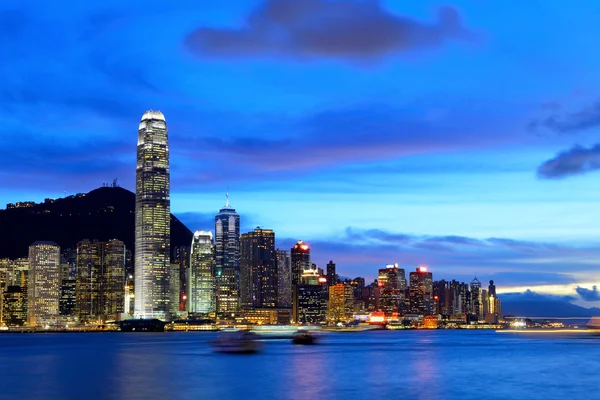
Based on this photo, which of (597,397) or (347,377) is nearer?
(597,397)

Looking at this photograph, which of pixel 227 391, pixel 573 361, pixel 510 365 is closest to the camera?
pixel 227 391

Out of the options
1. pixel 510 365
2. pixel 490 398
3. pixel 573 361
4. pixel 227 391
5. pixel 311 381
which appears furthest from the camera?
pixel 573 361

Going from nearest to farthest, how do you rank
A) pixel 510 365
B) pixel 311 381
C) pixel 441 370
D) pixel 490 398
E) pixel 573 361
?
pixel 490 398
pixel 311 381
pixel 441 370
pixel 510 365
pixel 573 361

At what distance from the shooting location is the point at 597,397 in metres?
93.4

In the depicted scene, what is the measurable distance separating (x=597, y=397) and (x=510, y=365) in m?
48.9

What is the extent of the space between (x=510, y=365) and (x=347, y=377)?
37.2 m

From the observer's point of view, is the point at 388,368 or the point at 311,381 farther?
the point at 388,368

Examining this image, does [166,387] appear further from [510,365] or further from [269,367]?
[510,365]

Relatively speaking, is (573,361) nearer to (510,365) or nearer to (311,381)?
(510,365)

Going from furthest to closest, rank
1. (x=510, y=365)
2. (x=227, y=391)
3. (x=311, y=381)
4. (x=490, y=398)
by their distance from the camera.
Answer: (x=510, y=365) → (x=311, y=381) → (x=227, y=391) → (x=490, y=398)

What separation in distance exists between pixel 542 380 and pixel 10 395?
216ft

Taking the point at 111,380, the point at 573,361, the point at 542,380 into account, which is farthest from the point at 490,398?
the point at 573,361

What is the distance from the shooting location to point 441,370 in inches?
5217

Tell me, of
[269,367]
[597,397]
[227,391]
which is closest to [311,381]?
[227,391]
